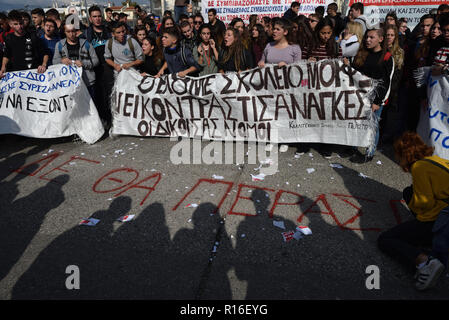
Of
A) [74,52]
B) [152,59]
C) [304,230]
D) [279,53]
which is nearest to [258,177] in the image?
[304,230]

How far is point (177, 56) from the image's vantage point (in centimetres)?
523

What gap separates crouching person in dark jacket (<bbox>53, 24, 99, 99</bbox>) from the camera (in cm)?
527

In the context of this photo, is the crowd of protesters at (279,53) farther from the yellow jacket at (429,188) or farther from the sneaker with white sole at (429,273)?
the sneaker with white sole at (429,273)

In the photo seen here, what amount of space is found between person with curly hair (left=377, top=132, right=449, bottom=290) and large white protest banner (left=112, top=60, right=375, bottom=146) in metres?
1.74

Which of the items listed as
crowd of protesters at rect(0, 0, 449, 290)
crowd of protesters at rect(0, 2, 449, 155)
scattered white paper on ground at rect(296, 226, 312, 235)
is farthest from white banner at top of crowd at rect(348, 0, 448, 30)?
scattered white paper on ground at rect(296, 226, 312, 235)

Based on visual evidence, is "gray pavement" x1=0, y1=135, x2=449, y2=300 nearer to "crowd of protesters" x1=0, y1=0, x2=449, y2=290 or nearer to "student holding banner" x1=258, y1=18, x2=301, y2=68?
"crowd of protesters" x1=0, y1=0, x2=449, y2=290

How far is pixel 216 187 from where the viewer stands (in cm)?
392

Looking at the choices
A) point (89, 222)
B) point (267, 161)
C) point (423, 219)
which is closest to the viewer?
point (423, 219)

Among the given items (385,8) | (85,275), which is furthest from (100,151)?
(385,8)

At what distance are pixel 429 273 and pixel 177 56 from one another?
4.55m

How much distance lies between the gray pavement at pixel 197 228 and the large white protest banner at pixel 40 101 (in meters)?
0.61

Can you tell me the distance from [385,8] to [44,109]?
8378mm

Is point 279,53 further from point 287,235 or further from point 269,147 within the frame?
point 287,235

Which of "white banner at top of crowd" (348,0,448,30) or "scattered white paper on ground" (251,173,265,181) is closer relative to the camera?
"scattered white paper on ground" (251,173,265,181)
